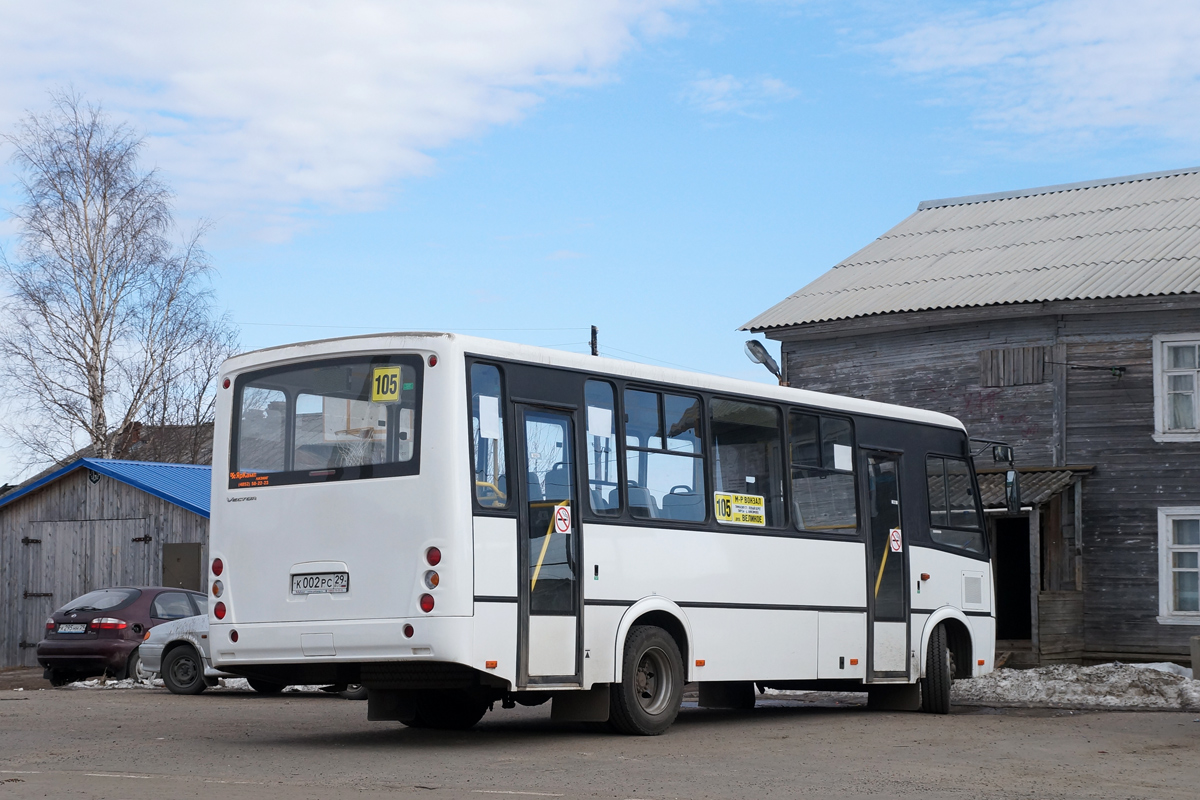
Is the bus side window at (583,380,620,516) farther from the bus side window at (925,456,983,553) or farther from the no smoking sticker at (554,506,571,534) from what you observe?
the bus side window at (925,456,983,553)

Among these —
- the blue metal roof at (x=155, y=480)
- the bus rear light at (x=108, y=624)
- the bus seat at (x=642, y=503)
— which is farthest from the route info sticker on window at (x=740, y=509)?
the blue metal roof at (x=155, y=480)

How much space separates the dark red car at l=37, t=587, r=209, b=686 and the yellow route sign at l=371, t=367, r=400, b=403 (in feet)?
37.2

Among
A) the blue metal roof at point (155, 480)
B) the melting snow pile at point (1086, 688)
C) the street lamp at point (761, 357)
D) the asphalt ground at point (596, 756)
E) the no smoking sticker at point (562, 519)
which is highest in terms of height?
the street lamp at point (761, 357)

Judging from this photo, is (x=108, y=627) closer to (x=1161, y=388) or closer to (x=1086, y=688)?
(x=1086, y=688)

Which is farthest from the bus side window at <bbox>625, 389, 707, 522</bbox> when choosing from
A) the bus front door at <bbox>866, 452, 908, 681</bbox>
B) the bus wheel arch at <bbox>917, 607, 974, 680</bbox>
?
the bus wheel arch at <bbox>917, 607, 974, 680</bbox>

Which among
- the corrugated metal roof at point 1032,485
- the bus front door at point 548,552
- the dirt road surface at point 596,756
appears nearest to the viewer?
the dirt road surface at point 596,756

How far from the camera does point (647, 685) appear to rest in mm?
11914

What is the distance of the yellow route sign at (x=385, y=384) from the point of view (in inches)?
416

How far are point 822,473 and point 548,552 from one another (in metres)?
3.97

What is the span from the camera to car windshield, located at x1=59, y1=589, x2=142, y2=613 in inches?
838

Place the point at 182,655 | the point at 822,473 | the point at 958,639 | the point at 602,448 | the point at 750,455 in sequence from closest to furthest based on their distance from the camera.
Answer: the point at 602,448 → the point at 750,455 → the point at 822,473 → the point at 958,639 → the point at 182,655

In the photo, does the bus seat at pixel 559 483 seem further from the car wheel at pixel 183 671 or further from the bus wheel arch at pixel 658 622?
the car wheel at pixel 183 671

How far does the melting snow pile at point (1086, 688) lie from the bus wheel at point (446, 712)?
7.41m

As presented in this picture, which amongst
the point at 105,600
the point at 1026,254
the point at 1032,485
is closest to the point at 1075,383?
the point at 1032,485
